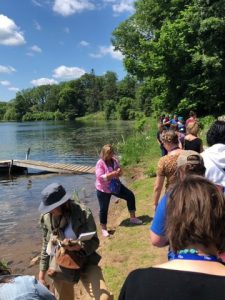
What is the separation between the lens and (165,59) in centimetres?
3070

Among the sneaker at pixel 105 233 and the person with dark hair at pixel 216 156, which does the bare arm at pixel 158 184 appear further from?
the sneaker at pixel 105 233

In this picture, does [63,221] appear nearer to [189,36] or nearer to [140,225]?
[140,225]


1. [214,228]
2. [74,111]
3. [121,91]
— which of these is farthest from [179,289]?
[74,111]

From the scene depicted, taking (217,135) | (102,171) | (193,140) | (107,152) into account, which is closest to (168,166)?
(217,135)

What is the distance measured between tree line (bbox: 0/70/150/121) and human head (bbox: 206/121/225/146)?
104 metres

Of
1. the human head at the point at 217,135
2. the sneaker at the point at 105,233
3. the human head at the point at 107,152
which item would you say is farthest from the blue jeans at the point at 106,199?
the human head at the point at 217,135

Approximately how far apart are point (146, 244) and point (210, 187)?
5.60 m

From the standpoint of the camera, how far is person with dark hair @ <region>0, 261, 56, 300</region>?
1902mm

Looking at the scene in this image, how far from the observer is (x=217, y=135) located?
185 inches

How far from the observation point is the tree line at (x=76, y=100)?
12193 cm

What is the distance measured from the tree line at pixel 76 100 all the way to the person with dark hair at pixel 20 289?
351 ft

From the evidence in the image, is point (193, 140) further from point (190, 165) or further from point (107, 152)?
point (190, 165)

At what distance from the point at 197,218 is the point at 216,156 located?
9.34 ft

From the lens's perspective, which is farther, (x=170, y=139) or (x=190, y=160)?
(x=170, y=139)
